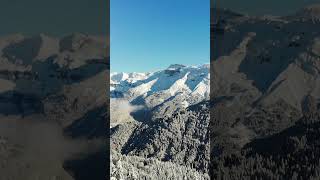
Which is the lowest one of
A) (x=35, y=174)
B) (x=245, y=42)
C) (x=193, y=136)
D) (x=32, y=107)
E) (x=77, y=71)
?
(x=193, y=136)

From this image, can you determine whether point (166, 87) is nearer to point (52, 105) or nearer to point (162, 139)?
point (162, 139)

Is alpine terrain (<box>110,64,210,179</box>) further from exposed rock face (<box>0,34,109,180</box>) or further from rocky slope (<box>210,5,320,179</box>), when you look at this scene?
rocky slope (<box>210,5,320,179</box>)

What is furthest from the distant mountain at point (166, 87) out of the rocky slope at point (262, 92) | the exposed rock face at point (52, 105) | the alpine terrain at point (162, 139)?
the exposed rock face at point (52, 105)

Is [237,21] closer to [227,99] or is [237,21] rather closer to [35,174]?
[227,99]

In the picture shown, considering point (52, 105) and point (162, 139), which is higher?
point (52, 105)

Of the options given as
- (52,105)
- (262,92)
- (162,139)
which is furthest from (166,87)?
(52,105)

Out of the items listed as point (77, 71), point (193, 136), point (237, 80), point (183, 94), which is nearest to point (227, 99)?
point (237, 80)
